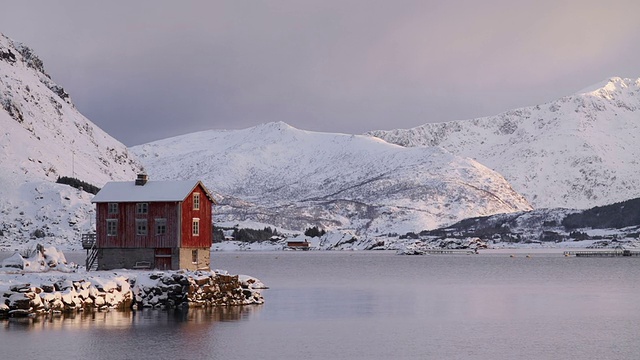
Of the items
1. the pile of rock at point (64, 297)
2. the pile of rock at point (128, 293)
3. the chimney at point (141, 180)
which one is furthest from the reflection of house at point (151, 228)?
the pile of rock at point (64, 297)

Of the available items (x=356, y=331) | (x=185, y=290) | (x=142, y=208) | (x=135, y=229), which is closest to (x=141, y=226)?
(x=135, y=229)

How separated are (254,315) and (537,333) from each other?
20804 millimetres

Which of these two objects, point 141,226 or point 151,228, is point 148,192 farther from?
point 151,228

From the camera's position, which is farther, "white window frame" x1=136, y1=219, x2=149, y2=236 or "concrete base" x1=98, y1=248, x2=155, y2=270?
"white window frame" x1=136, y1=219, x2=149, y2=236

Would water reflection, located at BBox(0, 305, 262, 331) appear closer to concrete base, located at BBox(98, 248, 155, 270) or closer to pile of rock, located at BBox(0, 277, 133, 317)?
pile of rock, located at BBox(0, 277, 133, 317)

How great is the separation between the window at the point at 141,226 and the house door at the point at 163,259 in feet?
6.82

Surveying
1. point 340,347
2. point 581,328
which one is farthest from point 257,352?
point 581,328

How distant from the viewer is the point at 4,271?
81.9 meters

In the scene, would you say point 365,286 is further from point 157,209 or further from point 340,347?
point 340,347

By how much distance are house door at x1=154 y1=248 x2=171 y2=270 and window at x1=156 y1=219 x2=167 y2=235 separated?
150 centimetres

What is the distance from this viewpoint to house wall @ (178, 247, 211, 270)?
274 ft

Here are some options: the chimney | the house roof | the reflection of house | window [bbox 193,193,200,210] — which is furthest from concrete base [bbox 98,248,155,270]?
the chimney

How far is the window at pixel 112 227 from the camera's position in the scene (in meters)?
85.0

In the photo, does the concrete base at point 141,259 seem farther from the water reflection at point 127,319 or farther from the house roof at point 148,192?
the water reflection at point 127,319
